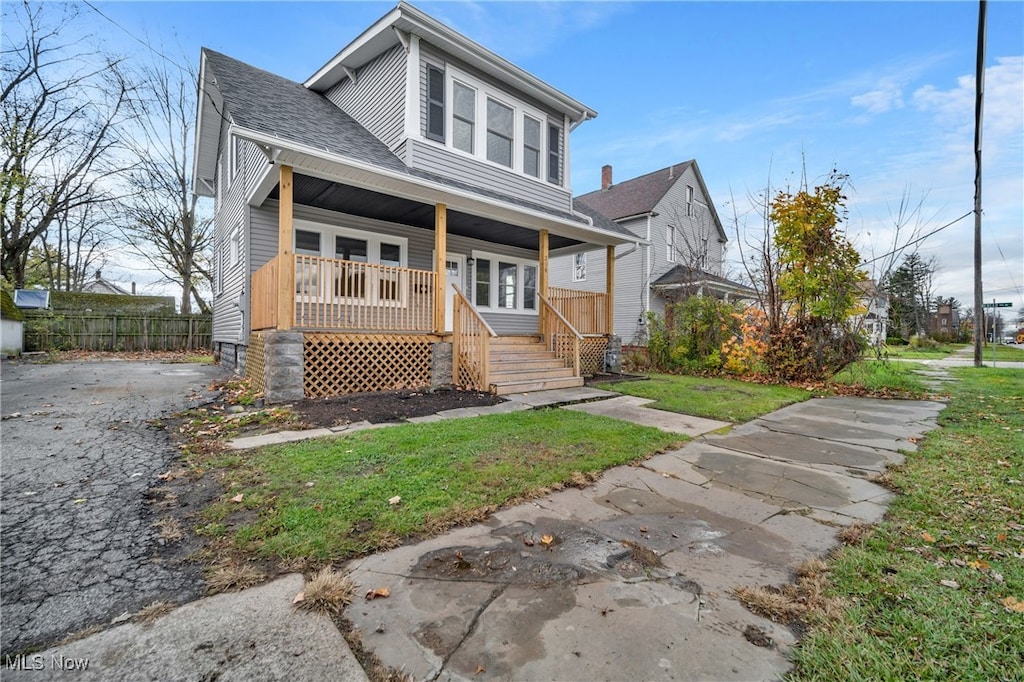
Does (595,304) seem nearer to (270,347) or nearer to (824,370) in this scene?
(824,370)

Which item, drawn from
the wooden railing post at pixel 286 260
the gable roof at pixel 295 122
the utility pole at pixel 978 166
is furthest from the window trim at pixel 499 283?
the utility pole at pixel 978 166

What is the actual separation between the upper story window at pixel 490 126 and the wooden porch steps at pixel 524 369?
13.8ft

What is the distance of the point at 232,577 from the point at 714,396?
7151mm

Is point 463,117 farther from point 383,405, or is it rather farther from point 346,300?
point 383,405

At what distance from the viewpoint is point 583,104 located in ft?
36.1

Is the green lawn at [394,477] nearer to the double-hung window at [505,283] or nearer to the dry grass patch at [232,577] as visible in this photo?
the dry grass patch at [232,577]

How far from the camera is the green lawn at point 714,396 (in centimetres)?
616

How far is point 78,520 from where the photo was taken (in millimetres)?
2592

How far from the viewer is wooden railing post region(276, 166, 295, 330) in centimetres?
628

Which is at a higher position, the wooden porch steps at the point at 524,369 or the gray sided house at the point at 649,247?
the gray sided house at the point at 649,247

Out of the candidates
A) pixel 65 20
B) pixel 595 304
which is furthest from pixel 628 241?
pixel 65 20

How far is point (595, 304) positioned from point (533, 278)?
247 centimetres

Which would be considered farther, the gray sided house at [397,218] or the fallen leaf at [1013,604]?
the gray sided house at [397,218]

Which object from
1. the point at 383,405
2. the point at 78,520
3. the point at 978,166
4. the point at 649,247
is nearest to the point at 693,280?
the point at 649,247
